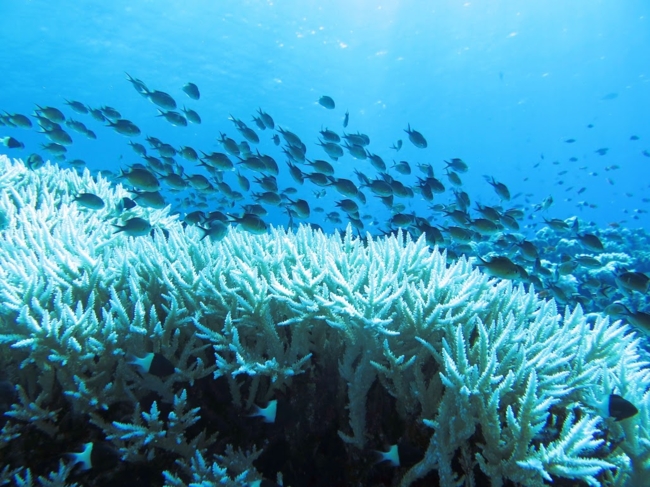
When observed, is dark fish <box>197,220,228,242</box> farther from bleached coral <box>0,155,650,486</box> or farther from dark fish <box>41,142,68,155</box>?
dark fish <box>41,142,68,155</box>

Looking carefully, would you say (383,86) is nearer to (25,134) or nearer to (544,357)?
(544,357)

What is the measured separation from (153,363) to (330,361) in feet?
3.87

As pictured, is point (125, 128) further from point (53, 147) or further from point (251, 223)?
point (251, 223)

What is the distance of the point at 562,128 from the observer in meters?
89.8

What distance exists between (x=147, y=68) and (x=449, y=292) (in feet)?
171

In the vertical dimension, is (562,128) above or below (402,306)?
above

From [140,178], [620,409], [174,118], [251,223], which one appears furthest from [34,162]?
[620,409]

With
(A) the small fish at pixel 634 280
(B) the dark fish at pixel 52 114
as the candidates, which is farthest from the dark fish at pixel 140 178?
(A) the small fish at pixel 634 280

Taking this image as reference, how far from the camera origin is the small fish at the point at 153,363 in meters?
2.39

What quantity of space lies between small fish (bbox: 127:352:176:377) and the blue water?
18.4 m

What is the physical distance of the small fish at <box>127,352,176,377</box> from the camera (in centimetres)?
239

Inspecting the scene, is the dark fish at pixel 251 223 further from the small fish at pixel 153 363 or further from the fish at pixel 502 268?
the fish at pixel 502 268

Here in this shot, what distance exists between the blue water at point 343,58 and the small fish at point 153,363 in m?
18.4

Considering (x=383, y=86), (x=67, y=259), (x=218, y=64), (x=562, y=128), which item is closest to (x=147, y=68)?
(x=218, y=64)
